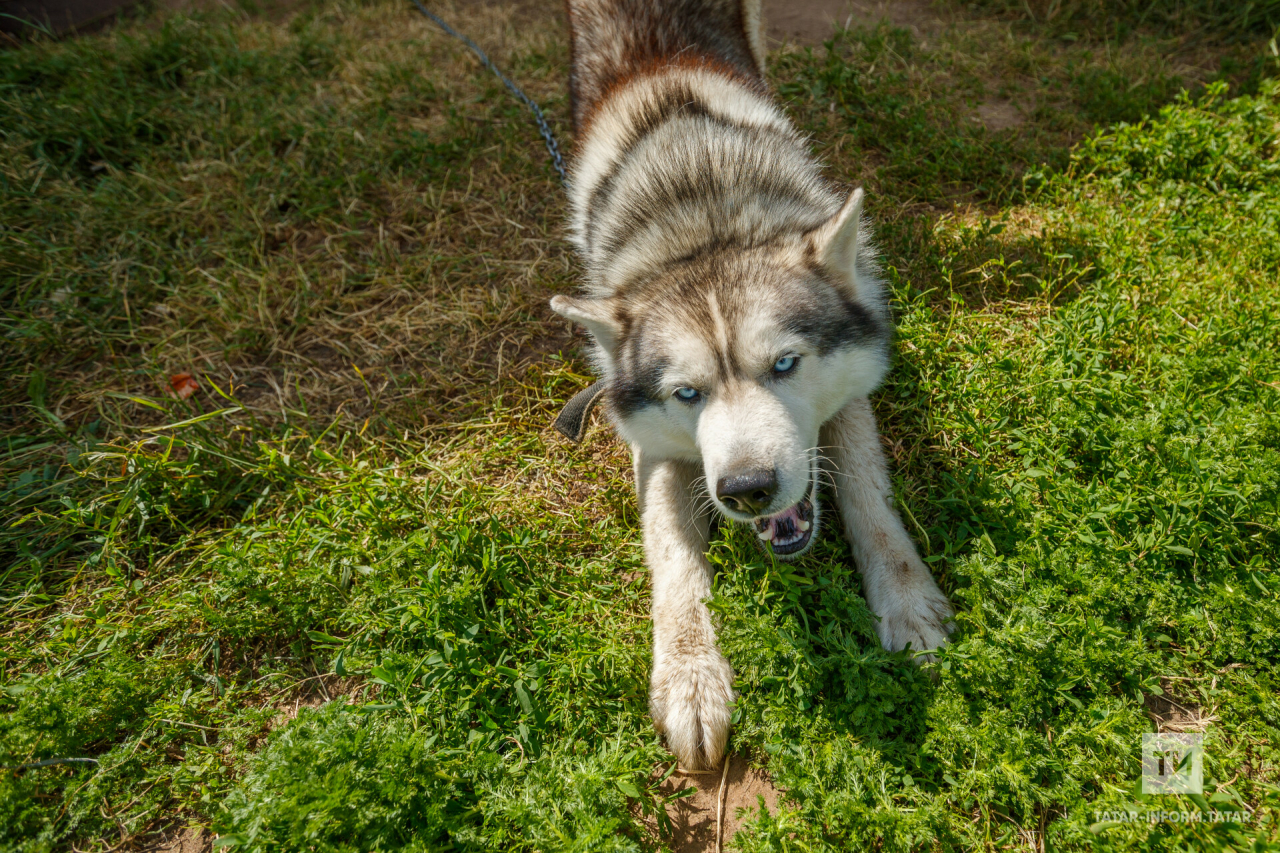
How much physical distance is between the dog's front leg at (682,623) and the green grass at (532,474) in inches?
4.5

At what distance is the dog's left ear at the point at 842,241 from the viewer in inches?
98.3

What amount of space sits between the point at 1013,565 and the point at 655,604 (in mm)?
1417

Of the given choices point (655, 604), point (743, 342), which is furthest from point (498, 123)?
point (655, 604)

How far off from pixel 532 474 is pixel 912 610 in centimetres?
196

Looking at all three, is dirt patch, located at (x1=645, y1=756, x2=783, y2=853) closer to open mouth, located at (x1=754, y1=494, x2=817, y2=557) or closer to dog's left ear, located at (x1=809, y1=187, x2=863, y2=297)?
open mouth, located at (x1=754, y1=494, x2=817, y2=557)

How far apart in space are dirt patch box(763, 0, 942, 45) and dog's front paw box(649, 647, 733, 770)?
17.5ft

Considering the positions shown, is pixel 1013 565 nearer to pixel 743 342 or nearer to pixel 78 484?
pixel 743 342

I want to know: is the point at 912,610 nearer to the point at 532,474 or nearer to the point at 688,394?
the point at 688,394

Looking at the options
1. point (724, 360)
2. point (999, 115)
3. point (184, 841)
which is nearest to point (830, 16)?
point (999, 115)

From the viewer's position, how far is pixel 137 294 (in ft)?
14.4

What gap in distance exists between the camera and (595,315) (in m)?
2.69

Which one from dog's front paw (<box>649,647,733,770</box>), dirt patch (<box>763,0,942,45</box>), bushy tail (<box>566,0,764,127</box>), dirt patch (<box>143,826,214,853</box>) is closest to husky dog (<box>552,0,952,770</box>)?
dog's front paw (<box>649,647,733,770</box>)

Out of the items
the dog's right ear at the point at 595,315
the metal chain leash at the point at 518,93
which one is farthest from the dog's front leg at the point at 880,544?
the metal chain leash at the point at 518,93

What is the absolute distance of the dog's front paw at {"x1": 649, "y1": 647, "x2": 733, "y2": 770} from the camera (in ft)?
7.73
